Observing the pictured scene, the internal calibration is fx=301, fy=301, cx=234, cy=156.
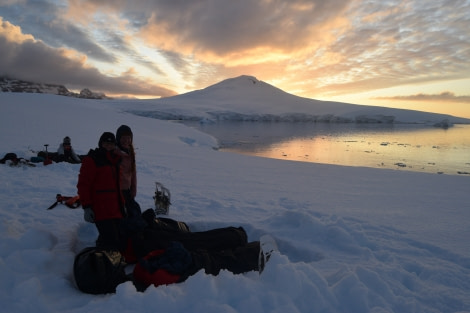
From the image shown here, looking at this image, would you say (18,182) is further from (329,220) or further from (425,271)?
(425,271)

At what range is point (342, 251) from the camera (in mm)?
3328

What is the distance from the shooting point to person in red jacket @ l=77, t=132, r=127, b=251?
288 cm

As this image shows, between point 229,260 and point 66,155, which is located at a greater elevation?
point 66,155

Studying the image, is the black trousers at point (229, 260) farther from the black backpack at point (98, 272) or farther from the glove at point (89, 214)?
the glove at point (89, 214)

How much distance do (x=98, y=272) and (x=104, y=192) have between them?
0.83m

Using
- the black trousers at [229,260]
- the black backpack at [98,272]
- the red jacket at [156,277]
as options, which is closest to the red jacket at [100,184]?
the black backpack at [98,272]

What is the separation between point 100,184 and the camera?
2949 mm

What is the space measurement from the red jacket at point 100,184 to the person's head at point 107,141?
5 centimetres

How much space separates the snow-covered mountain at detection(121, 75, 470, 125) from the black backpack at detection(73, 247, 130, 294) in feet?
152

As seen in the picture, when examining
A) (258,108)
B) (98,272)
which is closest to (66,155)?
(98,272)

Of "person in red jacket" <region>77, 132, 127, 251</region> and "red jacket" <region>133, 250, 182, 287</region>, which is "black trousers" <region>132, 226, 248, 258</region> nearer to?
"person in red jacket" <region>77, 132, 127, 251</region>

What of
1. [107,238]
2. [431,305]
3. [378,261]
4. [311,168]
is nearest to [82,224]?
[107,238]

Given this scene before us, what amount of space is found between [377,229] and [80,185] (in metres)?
3.55

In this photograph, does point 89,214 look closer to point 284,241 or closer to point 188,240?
point 188,240
